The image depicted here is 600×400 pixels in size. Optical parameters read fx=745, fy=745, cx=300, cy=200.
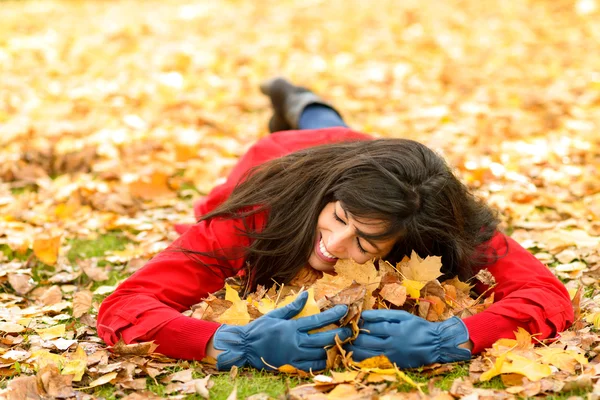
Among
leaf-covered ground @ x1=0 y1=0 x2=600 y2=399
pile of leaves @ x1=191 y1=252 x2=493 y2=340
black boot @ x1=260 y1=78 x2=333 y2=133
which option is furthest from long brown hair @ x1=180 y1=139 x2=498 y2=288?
black boot @ x1=260 y1=78 x2=333 y2=133

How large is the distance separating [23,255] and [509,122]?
12.5 ft

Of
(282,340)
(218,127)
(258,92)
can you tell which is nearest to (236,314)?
(282,340)

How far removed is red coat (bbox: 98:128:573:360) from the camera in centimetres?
246

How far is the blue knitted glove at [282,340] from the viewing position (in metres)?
2.31

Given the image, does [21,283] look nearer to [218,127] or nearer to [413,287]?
[413,287]

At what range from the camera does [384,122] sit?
236 inches

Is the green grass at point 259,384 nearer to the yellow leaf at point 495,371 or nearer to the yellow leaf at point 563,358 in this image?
the yellow leaf at point 495,371

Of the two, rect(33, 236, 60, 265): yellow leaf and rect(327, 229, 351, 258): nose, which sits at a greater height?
rect(327, 229, 351, 258): nose

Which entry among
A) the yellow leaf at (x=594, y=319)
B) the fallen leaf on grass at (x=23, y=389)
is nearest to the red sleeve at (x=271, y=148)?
the yellow leaf at (x=594, y=319)

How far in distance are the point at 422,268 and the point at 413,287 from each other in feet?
0.28

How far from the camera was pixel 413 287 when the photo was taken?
2.51m

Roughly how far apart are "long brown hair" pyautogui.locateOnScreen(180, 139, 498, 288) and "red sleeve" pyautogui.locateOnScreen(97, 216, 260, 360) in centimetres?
8

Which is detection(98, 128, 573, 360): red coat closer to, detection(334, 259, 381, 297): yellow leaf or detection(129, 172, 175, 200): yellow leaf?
detection(334, 259, 381, 297): yellow leaf

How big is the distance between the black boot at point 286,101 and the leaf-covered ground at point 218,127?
523mm
